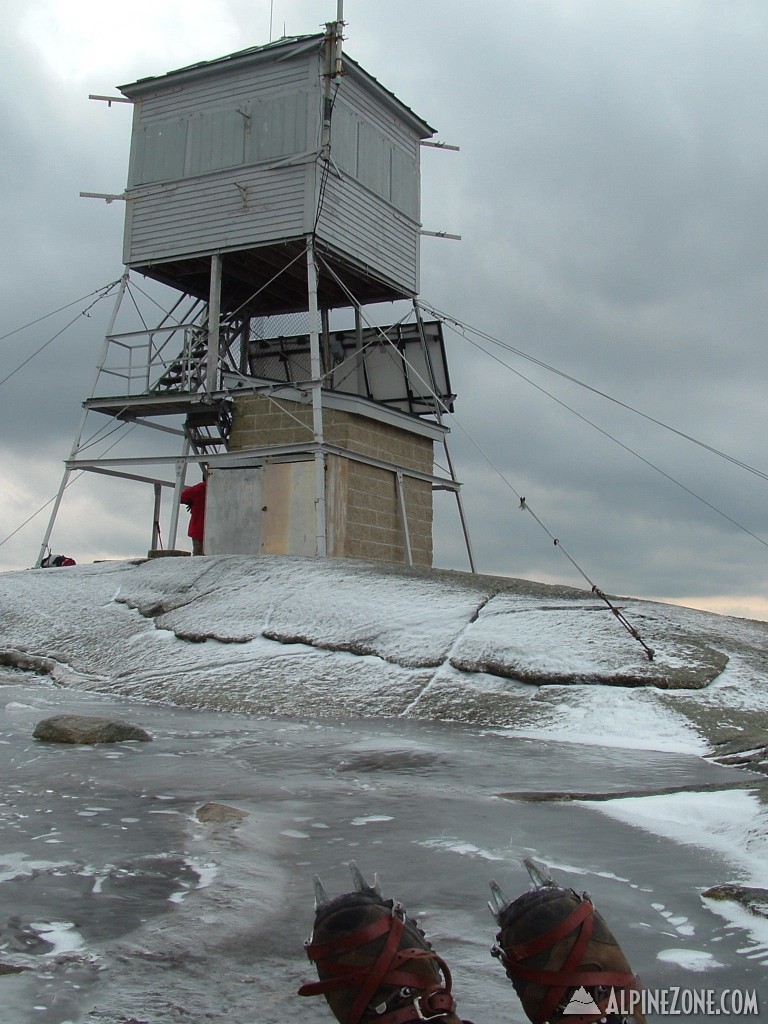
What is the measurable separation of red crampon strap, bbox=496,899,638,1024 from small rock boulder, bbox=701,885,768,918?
109 cm

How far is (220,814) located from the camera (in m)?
4.32

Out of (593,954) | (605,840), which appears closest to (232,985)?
(593,954)

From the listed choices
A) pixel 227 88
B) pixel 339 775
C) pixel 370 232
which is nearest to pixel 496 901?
pixel 339 775

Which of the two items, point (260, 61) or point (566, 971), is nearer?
point (566, 971)

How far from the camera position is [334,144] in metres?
17.6

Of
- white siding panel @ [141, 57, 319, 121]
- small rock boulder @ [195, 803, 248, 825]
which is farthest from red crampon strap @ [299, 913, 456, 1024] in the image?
white siding panel @ [141, 57, 319, 121]

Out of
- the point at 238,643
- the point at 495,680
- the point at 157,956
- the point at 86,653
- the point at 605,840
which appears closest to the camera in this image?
the point at 157,956

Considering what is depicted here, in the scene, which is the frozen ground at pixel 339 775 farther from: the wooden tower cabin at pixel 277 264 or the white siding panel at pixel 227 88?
the white siding panel at pixel 227 88

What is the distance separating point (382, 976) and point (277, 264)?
17.5 meters

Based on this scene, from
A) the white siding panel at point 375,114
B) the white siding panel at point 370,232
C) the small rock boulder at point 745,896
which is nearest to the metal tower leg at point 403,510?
the white siding panel at point 370,232

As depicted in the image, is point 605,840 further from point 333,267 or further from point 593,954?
point 333,267

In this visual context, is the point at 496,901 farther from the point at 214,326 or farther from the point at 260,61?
the point at 260,61

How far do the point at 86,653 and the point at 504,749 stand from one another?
5.61 metres

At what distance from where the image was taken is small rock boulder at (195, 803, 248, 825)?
4.23 meters
